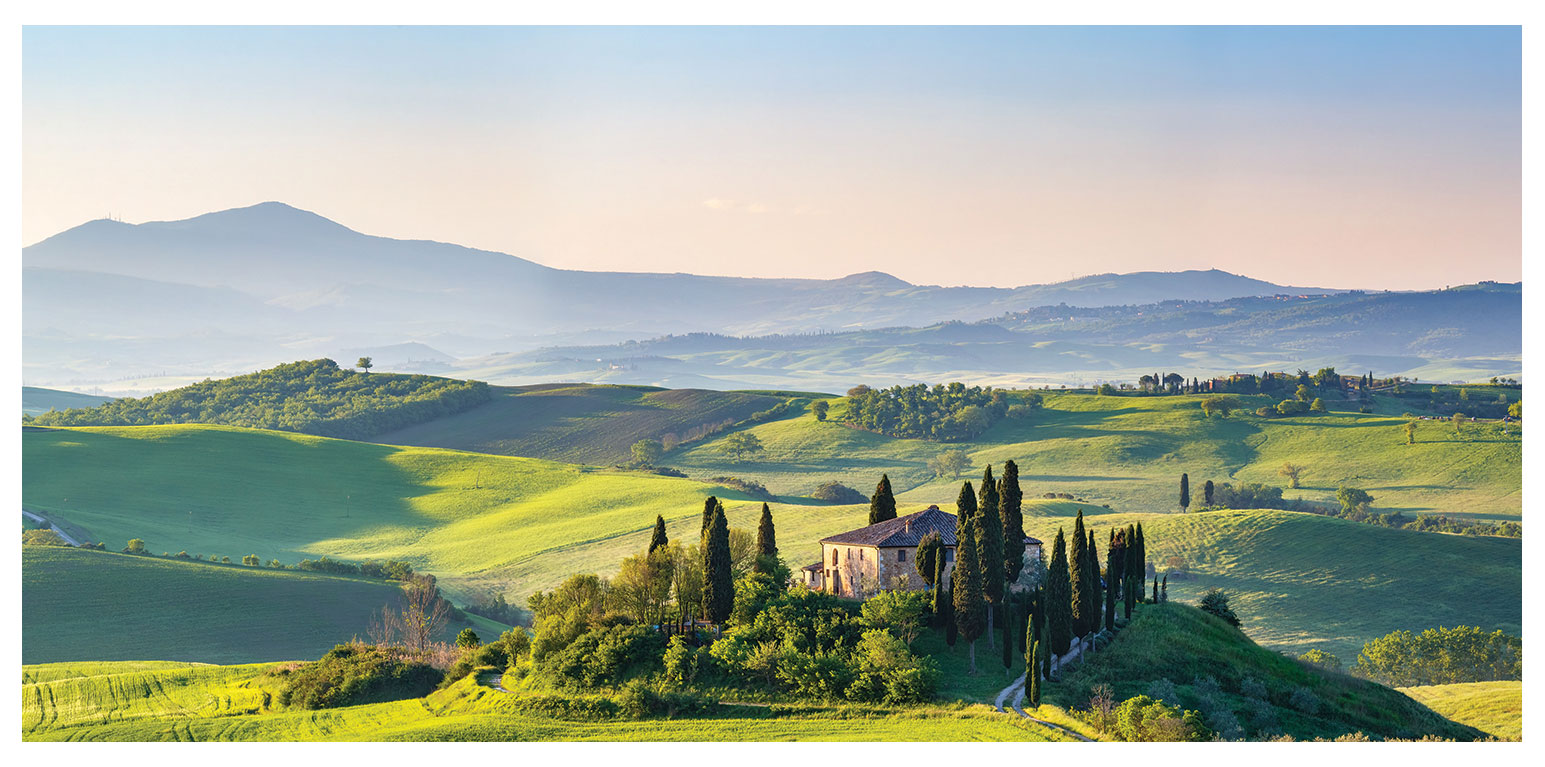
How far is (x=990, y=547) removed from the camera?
173 ft

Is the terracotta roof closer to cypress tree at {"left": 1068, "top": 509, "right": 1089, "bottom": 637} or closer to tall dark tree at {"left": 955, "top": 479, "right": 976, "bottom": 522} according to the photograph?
tall dark tree at {"left": 955, "top": 479, "right": 976, "bottom": 522}

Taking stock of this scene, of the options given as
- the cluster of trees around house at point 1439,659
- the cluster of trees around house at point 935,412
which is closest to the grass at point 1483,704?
the cluster of trees around house at point 1439,659

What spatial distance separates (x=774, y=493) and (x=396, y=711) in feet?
312

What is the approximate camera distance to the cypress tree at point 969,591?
51.3 meters

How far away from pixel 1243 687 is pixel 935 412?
140 meters

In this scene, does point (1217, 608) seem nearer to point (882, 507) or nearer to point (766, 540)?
point (882, 507)

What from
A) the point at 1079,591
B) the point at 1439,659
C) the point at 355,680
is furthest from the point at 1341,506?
the point at 355,680

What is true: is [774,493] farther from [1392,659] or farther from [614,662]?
[614,662]

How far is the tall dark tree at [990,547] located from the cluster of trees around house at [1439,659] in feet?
101

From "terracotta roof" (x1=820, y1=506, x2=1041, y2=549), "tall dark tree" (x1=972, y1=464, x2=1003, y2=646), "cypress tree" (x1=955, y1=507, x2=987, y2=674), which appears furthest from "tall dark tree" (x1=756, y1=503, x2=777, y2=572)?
"tall dark tree" (x1=972, y1=464, x2=1003, y2=646)

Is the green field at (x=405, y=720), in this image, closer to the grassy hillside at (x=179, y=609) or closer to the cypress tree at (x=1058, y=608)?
the cypress tree at (x=1058, y=608)

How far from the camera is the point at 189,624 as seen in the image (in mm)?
78625

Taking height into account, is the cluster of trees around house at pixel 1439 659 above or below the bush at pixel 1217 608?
below
